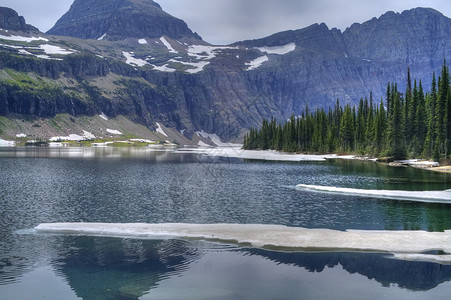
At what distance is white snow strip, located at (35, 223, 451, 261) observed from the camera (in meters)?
26.4

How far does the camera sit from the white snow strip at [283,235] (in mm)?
26438

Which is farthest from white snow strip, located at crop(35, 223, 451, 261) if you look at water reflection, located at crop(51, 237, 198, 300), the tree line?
the tree line

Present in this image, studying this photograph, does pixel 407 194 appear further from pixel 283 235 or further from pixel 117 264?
pixel 117 264

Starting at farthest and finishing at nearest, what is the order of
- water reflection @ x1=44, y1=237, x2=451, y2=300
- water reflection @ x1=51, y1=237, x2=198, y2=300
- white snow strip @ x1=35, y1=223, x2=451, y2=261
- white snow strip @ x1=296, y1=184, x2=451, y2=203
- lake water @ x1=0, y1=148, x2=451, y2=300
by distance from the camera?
white snow strip @ x1=296, y1=184, x2=451, y2=203 < white snow strip @ x1=35, y1=223, x2=451, y2=261 < water reflection @ x1=44, y1=237, x2=451, y2=300 < water reflection @ x1=51, y1=237, x2=198, y2=300 < lake water @ x1=0, y1=148, x2=451, y2=300

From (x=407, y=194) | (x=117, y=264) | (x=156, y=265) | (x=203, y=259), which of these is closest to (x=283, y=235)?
(x=203, y=259)

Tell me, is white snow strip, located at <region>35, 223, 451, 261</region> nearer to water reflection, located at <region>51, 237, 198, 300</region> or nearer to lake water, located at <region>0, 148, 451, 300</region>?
lake water, located at <region>0, 148, 451, 300</region>

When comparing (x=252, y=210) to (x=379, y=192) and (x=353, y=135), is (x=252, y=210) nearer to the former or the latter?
(x=379, y=192)

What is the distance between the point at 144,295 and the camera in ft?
61.2

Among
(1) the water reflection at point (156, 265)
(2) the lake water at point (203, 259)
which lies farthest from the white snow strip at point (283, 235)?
(1) the water reflection at point (156, 265)

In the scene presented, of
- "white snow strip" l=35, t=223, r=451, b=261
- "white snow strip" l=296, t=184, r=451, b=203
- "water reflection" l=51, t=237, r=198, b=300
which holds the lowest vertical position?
"water reflection" l=51, t=237, r=198, b=300

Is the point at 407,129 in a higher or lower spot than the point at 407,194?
higher

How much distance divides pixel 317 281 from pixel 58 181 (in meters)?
55.7

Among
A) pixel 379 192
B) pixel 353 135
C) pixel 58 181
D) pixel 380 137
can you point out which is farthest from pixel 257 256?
pixel 353 135

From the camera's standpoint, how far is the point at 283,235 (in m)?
29.2
